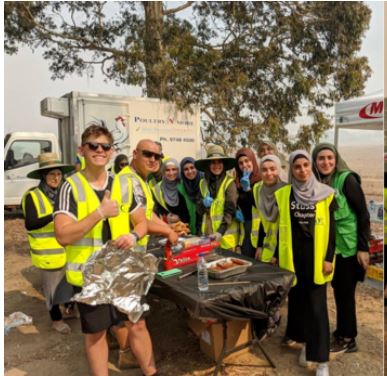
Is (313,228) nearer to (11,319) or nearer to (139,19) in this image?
(11,319)

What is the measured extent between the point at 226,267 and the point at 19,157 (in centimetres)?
887

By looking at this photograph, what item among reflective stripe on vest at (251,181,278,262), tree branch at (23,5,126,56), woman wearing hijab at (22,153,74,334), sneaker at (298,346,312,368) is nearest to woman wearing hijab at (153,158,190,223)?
woman wearing hijab at (22,153,74,334)

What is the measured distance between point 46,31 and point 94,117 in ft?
10.5

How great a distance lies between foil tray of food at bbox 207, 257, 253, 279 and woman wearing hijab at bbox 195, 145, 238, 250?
684 mm

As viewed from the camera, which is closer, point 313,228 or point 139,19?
point 313,228

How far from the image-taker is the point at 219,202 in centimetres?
336

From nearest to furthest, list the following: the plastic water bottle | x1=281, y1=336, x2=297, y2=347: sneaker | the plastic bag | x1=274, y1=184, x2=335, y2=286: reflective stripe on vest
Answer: the plastic water bottle → x1=274, y1=184, x2=335, y2=286: reflective stripe on vest → x1=281, y1=336, x2=297, y2=347: sneaker → the plastic bag

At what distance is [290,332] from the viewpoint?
299 cm

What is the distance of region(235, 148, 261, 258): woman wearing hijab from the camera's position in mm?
3389

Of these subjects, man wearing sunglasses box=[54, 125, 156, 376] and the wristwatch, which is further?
the wristwatch

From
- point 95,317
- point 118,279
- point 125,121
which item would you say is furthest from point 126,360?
point 125,121

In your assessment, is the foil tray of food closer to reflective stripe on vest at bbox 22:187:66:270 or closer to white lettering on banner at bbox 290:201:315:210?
white lettering on banner at bbox 290:201:315:210

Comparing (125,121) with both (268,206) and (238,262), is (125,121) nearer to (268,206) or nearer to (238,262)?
(268,206)

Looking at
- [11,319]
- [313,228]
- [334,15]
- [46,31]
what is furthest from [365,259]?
[46,31]
